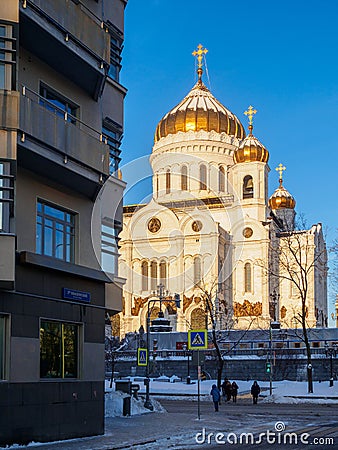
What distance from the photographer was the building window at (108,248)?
23380 millimetres

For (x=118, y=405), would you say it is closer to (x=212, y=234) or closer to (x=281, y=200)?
(x=212, y=234)

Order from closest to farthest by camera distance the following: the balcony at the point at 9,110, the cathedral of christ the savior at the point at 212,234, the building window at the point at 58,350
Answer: the balcony at the point at 9,110, the building window at the point at 58,350, the cathedral of christ the savior at the point at 212,234

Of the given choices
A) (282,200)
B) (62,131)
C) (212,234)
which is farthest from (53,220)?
(282,200)

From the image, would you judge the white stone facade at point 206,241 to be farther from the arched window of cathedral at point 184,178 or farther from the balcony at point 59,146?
the balcony at point 59,146

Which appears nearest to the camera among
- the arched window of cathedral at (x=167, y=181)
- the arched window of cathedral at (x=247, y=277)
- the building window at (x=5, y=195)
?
A: the building window at (x=5, y=195)

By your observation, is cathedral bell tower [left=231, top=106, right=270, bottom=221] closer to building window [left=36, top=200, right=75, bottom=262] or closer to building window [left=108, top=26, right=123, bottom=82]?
building window [left=108, top=26, right=123, bottom=82]

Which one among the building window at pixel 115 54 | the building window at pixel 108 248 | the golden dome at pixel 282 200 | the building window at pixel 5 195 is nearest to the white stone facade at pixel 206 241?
the golden dome at pixel 282 200

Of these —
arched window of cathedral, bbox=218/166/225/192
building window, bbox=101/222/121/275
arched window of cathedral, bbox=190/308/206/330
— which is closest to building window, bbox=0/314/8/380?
building window, bbox=101/222/121/275

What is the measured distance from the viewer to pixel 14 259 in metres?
Answer: 17.4

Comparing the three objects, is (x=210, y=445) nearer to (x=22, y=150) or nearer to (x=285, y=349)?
(x=22, y=150)

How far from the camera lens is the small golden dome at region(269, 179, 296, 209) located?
102 m

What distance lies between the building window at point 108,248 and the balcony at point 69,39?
13.1 ft

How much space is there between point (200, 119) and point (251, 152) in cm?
843

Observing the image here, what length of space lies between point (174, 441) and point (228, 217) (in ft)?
244
